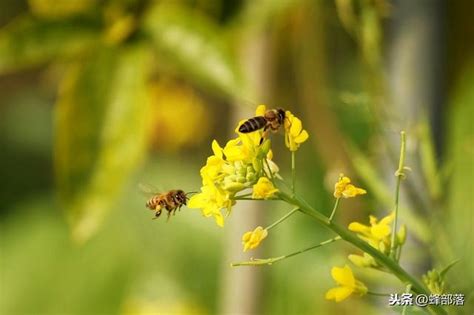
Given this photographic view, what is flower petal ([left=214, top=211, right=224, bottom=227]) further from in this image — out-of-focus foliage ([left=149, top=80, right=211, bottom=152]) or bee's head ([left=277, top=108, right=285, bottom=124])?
out-of-focus foliage ([left=149, top=80, right=211, bottom=152])

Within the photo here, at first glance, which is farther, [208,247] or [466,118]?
[208,247]

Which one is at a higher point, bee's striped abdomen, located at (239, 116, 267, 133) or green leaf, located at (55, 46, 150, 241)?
green leaf, located at (55, 46, 150, 241)

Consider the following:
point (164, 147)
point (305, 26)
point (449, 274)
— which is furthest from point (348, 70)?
point (449, 274)

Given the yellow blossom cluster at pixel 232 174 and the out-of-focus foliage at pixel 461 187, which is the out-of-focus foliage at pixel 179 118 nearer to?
the out-of-focus foliage at pixel 461 187

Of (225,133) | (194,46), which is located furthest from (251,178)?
(225,133)

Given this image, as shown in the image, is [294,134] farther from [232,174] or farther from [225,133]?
[225,133]

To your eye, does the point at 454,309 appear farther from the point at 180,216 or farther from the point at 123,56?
the point at 180,216

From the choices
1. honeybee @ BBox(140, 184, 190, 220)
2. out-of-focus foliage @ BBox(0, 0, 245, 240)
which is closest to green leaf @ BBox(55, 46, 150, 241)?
out-of-focus foliage @ BBox(0, 0, 245, 240)
